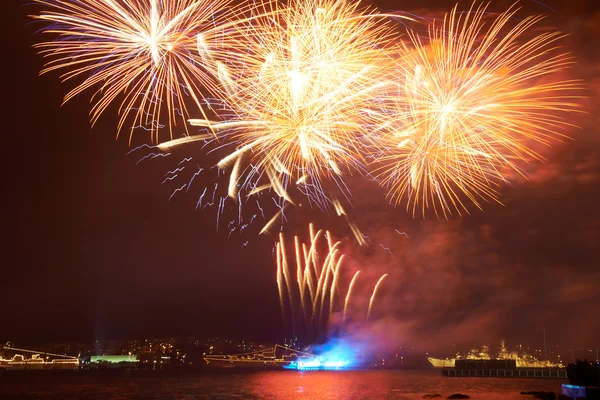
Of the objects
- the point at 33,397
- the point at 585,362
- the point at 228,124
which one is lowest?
the point at 33,397

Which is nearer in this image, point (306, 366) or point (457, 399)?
point (457, 399)

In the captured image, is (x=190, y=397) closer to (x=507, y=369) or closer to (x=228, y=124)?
(x=228, y=124)

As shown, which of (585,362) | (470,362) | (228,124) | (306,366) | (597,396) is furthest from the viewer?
(306,366)

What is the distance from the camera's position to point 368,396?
64125mm

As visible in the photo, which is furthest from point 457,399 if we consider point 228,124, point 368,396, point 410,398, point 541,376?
point 541,376

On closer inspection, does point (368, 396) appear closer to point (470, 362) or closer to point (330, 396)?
point (330, 396)

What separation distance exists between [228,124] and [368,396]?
45.1 meters

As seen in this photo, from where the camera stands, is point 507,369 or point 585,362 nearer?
point 585,362

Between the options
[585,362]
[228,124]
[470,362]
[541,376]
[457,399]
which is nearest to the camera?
[228,124]

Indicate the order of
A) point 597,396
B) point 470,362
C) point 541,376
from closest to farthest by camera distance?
point 597,396
point 541,376
point 470,362

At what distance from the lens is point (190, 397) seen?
61.7 meters

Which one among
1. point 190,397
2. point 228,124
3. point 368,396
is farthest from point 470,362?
point 228,124

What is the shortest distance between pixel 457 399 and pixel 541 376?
81.5 metres

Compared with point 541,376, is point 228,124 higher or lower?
higher
